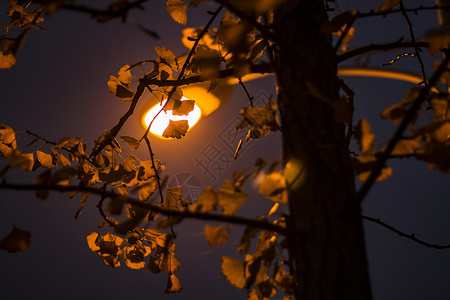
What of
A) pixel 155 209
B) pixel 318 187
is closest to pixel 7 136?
pixel 155 209

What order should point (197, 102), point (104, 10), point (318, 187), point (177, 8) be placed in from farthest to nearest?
point (197, 102) < point (177, 8) < point (318, 187) < point (104, 10)

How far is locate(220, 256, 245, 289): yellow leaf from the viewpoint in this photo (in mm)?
442

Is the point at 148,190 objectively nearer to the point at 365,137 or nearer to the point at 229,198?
the point at 229,198

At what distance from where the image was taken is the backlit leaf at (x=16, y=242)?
0.33m

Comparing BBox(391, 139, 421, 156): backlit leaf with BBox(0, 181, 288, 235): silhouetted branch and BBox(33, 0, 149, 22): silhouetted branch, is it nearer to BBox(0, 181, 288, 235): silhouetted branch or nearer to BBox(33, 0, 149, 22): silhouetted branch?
BBox(0, 181, 288, 235): silhouetted branch

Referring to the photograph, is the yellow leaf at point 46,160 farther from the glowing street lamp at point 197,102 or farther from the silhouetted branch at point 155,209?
the silhouetted branch at point 155,209

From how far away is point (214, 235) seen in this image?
36 centimetres

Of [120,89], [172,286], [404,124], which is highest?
[120,89]

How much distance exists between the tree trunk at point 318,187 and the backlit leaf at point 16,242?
29 centimetres

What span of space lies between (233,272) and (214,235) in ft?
0.40

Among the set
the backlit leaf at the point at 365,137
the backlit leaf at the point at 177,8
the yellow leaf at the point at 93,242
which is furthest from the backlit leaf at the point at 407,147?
the yellow leaf at the point at 93,242

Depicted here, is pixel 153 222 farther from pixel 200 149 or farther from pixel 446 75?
pixel 200 149

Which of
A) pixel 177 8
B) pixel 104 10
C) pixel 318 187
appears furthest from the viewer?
pixel 177 8

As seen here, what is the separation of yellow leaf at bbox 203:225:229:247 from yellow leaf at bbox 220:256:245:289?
10 centimetres
